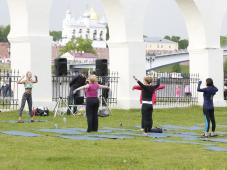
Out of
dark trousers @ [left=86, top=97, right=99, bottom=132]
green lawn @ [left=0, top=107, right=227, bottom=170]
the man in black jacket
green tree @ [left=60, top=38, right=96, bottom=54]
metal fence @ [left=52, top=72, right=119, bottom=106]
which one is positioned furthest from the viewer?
green tree @ [left=60, top=38, right=96, bottom=54]

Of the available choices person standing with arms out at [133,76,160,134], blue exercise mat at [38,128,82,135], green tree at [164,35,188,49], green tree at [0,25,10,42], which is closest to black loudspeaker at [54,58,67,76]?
blue exercise mat at [38,128,82,135]

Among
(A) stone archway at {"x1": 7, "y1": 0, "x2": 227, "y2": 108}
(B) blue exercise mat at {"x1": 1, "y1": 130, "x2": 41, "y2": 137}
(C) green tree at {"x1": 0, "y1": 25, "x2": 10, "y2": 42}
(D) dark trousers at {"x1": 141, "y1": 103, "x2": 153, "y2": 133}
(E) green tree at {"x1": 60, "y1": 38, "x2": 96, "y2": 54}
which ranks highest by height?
(C) green tree at {"x1": 0, "y1": 25, "x2": 10, "y2": 42}

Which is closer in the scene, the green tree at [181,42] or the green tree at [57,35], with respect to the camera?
the green tree at [181,42]

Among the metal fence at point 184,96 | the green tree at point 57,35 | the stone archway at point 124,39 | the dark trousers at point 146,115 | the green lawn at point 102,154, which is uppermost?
the green tree at point 57,35

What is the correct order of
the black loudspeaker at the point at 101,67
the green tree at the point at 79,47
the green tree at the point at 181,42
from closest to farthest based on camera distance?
1. the black loudspeaker at the point at 101,67
2. the green tree at the point at 79,47
3. the green tree at the point at 181,42

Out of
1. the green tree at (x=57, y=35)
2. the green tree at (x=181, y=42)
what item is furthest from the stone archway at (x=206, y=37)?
the green tree at (x=57, y=35)

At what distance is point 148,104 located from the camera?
49.4 feet

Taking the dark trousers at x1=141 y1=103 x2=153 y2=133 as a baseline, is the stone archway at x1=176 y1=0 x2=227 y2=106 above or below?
above

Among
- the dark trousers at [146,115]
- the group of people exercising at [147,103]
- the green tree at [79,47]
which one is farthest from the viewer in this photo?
the green tree at [79,47]

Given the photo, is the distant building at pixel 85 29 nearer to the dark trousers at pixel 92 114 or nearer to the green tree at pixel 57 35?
the green tree at pixel 57 35

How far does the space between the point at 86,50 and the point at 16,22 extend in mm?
106935

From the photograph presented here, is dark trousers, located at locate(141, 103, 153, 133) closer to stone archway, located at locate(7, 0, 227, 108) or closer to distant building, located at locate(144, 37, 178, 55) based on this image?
stone archway, located at locate(7, 0, 227, 108)

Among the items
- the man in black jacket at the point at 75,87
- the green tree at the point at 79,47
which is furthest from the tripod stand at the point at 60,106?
the green tree at the point at 79,47

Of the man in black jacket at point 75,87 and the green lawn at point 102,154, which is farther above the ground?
the man in black jacket at point 75,87
